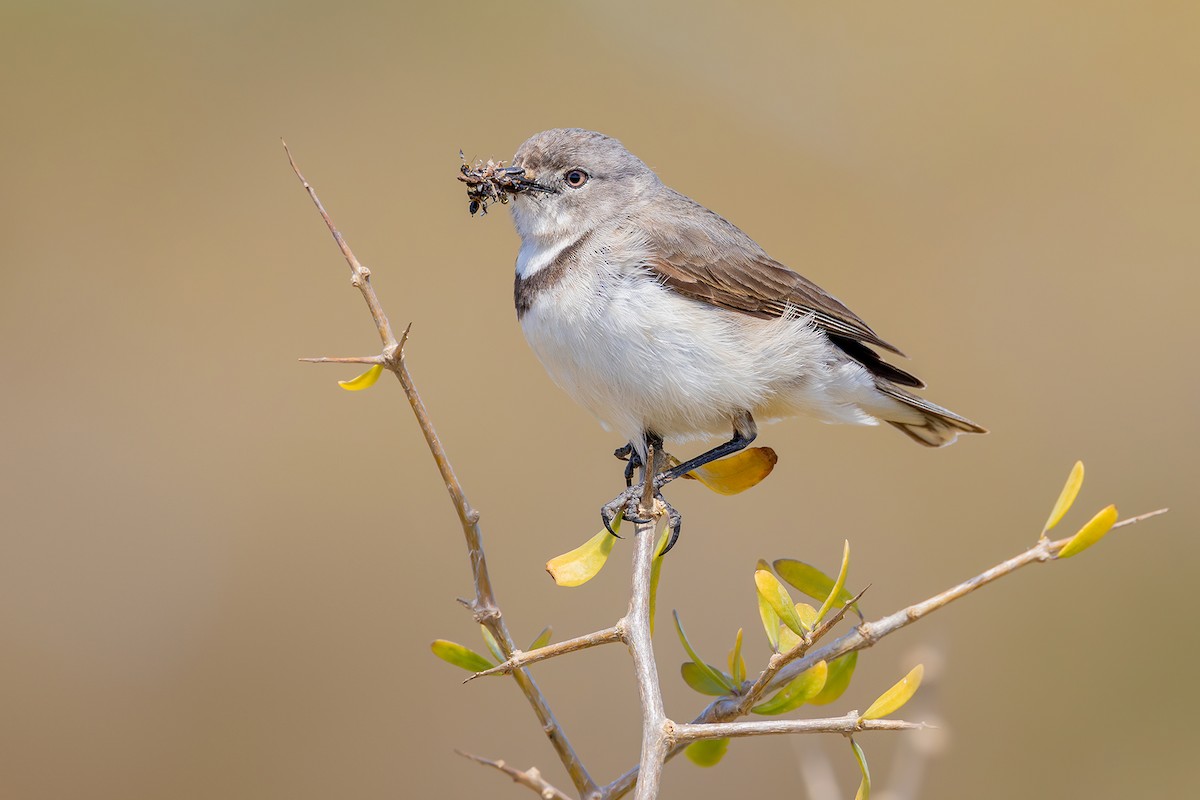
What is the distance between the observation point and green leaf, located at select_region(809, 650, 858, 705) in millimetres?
2057

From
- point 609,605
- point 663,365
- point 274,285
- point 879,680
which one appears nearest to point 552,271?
point 663,365

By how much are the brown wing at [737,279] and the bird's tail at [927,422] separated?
6 centimetres

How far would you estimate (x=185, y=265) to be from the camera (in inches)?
309

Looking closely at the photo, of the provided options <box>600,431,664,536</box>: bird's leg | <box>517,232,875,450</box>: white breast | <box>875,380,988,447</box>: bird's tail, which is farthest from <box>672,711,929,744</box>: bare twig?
<box>875,380,988,447</box>: bird's tail

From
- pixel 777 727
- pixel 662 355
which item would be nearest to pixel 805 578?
pixel 777 727

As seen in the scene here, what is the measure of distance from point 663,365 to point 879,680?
3.41 m

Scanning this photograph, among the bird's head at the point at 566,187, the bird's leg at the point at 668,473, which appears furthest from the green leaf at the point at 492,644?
the bird's head at the point at 566,187

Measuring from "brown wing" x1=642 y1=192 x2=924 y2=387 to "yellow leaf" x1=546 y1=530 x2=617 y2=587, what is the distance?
160 centimetres

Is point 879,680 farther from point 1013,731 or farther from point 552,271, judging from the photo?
point 552,271

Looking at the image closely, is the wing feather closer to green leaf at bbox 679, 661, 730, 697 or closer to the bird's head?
the bird's head

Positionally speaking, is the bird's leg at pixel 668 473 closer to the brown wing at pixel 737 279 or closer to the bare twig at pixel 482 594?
the brown wing at pixel 737 279

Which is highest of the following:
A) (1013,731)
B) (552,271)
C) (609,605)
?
(552,271)

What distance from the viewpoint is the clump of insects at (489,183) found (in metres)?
3.69

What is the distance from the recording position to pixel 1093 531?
165 cm
